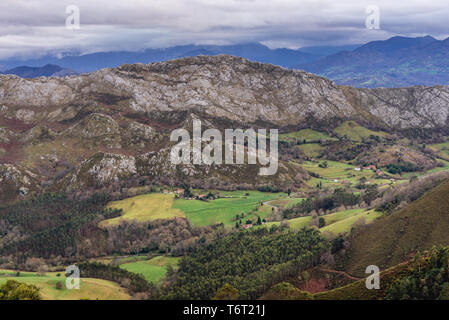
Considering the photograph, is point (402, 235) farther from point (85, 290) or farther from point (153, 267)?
point (85, 290)

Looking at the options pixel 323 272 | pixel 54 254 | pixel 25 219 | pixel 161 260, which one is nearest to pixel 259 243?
pixel 323 272

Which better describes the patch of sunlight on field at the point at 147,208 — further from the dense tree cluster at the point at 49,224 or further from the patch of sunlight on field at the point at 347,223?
the patch of sunlight on field at the point at 347,223

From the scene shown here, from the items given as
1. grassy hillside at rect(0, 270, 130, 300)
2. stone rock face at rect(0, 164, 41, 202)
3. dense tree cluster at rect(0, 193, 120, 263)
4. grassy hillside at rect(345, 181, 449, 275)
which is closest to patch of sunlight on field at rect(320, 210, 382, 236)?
grassy hillside at rect(345, 181, 449, 275)

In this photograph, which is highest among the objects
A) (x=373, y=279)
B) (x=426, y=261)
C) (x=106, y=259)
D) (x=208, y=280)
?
(x=426, y=261)

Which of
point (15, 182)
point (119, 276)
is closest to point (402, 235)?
point (119, 276)

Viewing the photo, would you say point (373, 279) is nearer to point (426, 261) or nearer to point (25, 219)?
point (426, 261)

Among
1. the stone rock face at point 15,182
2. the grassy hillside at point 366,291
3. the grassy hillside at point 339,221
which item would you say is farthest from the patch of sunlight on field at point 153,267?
the stone rock face at point 15,182

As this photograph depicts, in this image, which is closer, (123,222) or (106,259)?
(106,259)
